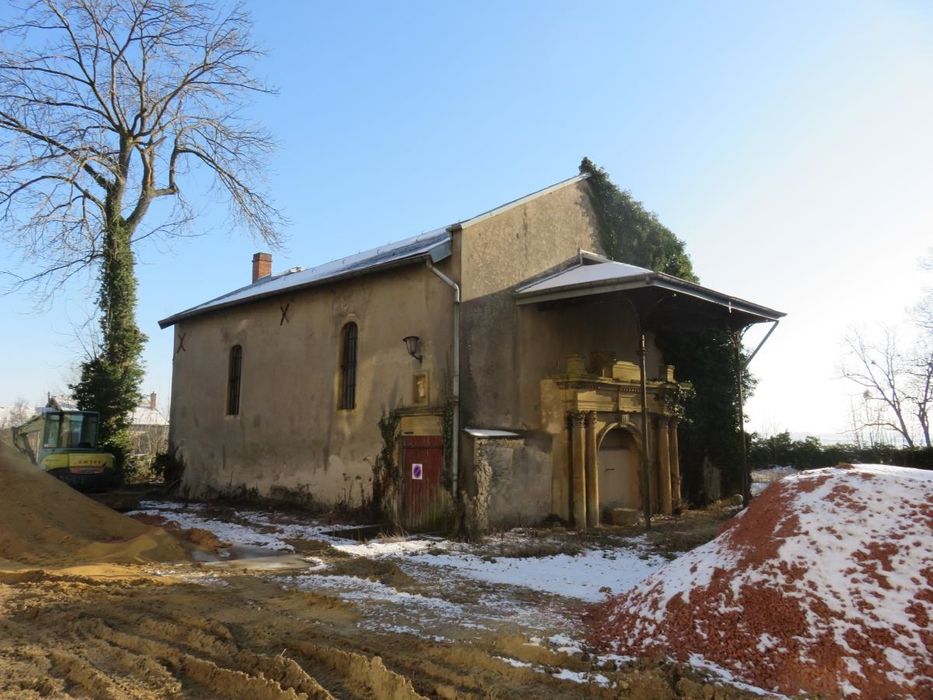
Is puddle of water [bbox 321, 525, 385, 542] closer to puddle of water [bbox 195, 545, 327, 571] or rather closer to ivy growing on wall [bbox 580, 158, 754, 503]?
puddle of water [bbox 195, 545, 327, 571]

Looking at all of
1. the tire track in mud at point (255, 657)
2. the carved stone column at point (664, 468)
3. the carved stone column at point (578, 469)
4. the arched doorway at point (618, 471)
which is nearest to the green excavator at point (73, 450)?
the tire track in mud at point (255, 657)

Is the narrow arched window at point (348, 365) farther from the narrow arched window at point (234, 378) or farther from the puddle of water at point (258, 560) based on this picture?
the narrow arched window at point (234, 378)

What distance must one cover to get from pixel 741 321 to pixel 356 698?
14634 mm

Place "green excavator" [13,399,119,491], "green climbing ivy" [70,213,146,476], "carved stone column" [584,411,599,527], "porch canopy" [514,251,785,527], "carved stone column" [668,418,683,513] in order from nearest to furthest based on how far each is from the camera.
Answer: "porch canopy" [514,251,785,527] < "carved stone column" [584,411,599,527] < "carved stone column" [668,418,683,513] < "green excavator" [13,399,119,491] < "green climbing ivy" [70,213,146,476]

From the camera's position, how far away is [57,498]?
12602 mm

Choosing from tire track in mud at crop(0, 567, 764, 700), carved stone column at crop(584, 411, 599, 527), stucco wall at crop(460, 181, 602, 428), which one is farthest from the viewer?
carved stone column at crop(584, 411, 599, 527)

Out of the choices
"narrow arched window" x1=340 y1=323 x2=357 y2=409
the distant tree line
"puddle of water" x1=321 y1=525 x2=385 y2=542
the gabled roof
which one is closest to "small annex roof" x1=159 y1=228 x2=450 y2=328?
the gabled roof

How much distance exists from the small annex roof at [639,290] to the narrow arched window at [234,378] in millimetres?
9954

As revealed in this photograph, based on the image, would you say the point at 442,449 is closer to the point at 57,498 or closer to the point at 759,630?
the point at 57,498

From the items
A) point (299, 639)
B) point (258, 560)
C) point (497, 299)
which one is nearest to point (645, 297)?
point (497, 299)

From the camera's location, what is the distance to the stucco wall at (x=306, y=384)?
48.0ft

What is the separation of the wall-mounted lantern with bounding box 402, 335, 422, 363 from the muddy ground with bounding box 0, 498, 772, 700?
5.39 meters

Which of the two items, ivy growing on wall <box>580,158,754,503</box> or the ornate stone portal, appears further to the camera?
ivy growing on wall <box>580,158,754,503</box>

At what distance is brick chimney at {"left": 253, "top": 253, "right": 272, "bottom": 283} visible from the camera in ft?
96.5
